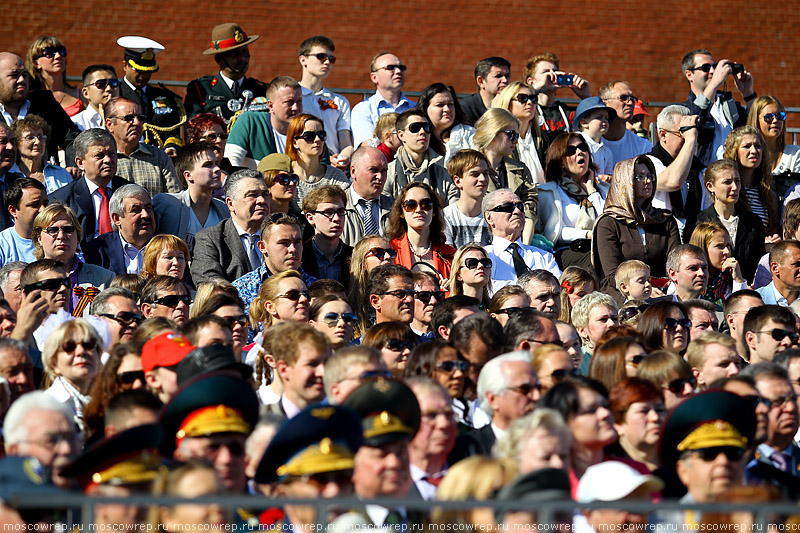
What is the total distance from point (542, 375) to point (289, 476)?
2.38 meters

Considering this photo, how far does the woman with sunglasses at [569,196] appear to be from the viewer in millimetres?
11461

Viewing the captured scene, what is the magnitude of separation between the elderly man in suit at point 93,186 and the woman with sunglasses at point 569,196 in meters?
3.68

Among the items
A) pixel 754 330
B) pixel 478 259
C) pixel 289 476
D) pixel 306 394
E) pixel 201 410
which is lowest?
pixel 289 476

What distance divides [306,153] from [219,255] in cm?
166

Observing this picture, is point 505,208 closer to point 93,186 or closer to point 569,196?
point 569,196

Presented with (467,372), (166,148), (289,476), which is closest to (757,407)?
(467,372)

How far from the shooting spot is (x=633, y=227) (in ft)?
35.5

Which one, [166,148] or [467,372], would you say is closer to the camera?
[467,372]

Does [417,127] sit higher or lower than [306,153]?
higher

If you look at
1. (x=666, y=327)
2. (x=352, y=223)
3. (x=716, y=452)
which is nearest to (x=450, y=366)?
(x=716, y=452)

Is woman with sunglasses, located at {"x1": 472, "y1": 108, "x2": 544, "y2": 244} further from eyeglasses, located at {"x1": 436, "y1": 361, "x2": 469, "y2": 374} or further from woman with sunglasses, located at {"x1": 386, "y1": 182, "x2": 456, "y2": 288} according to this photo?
eyeglasses, located at {"x1": 436, "y1": 361, "x2": 469, "y2": 374}

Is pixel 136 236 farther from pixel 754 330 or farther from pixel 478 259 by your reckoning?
pixel 754 330

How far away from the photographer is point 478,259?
9312 mm

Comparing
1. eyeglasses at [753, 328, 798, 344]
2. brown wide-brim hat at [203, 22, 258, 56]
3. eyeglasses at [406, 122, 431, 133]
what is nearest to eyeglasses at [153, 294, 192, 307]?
eyeglasses at [406, 122, 431, 133]
